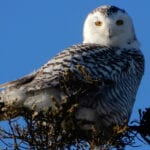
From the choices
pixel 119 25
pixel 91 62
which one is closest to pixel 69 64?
pixel 91 62

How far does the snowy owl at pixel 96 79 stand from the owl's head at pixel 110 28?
0.04 ft

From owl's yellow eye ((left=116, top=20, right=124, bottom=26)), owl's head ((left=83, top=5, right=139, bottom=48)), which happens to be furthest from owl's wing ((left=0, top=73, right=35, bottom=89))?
owl's yellow eye ((left=116, top=20, right=124, bottom=26))

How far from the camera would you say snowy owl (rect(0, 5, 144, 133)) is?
20.5 feet

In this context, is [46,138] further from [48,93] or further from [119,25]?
[119,25]

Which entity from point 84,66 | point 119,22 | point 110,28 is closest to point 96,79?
point 84,66

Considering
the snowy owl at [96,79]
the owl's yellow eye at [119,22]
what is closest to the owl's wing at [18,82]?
the snowy owl at [96,79]

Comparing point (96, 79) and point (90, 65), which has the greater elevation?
point (90, 65)

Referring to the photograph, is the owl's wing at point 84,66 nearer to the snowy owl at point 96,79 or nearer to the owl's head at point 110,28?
Result: the snowy owl at point 96,79

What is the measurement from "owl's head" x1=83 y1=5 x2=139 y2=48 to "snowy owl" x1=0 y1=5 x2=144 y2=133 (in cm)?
1

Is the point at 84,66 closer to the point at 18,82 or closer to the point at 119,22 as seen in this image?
the point at 18,82

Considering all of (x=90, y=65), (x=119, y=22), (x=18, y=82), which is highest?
(x=119, y=22)

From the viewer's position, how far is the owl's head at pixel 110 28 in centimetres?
777

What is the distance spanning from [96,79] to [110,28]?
155 cm

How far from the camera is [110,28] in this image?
7809 millimetres
